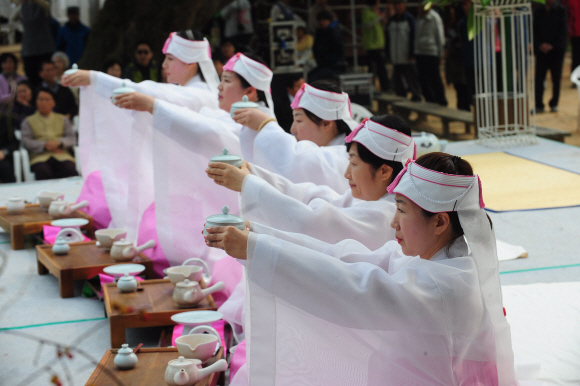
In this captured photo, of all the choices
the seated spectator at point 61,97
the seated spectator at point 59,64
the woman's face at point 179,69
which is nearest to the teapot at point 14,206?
the woman's face at point 179,69

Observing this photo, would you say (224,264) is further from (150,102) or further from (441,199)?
(441,199)

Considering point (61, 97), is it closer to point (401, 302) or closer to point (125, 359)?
point (125, 359)

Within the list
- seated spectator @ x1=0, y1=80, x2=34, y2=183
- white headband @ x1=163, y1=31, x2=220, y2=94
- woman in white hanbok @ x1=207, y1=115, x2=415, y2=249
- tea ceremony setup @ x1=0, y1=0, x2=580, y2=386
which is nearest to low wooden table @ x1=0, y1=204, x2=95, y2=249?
tea ceremony setup @ x1=0, y1=0, x2=580, y2=386

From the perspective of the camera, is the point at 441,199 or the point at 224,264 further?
the point at 224,264

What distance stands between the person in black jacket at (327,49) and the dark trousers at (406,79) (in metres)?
1.53

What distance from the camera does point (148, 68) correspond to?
732cm

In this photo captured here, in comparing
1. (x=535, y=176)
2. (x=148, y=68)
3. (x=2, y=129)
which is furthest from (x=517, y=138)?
(x=2, y=129)

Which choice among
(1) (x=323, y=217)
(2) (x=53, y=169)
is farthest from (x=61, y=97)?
(1) (x=323, y=217)

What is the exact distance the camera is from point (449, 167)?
1.95 m

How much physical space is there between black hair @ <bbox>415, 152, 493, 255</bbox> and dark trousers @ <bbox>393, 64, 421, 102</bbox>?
333 inches

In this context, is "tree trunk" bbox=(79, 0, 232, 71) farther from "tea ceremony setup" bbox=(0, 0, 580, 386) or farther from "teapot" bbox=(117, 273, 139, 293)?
"teapot" bbox=(117, 273, 139, 293)

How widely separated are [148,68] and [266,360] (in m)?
5.71

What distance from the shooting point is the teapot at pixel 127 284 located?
319 cm

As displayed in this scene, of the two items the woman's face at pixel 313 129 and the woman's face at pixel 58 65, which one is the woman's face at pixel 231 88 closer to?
the woman's face at pixel 313 129
